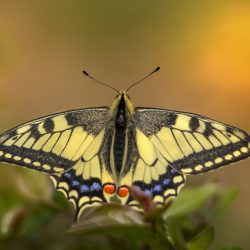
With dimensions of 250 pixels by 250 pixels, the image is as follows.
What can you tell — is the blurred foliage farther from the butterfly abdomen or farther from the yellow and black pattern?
the butterfly abdomen

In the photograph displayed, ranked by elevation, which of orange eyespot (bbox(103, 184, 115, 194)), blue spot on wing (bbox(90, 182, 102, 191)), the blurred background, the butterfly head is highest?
the blurred background

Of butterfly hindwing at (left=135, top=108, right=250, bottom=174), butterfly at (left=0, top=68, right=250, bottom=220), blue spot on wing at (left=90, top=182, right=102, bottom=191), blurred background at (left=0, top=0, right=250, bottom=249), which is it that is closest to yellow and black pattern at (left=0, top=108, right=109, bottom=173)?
butterfly at (left=0, top=68, right=250, bottom=220)

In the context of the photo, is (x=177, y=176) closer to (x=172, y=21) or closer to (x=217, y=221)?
(x=217, y=221)

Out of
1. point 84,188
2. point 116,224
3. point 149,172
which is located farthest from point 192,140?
point 116,224

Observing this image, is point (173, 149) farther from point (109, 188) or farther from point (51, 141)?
point (51, 141)

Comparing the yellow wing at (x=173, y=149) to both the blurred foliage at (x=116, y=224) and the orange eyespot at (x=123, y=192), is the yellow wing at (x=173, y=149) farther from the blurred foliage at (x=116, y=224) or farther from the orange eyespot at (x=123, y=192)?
the blurred foliage at (x=116, y=224)
